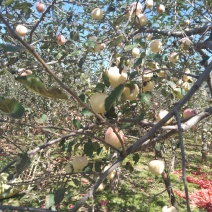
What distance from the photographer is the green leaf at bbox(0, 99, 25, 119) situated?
1.99ft

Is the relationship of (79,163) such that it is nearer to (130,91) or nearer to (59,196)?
(59,196)

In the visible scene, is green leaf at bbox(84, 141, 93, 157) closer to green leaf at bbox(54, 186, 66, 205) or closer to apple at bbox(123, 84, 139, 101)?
green leaf at bbox(54, 186, 66, 205)

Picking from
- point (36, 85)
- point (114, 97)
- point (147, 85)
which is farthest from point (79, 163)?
point (36, 85)

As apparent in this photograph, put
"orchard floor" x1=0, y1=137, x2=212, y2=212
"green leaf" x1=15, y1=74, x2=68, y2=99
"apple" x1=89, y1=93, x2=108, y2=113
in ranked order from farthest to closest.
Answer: "orchard floor" x1=0, y1=137, x2=212, y2=212, "apple" x1=89, y1=93, x2=108, y2=113, "green leaf" x1=15, y1=74, x2=68, y2=99

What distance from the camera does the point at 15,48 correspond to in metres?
0.52

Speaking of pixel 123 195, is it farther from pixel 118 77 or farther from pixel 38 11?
pixel 118 77

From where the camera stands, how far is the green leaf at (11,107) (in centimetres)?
61

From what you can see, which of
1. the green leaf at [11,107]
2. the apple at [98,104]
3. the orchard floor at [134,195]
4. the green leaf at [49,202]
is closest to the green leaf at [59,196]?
the green leaf at [49,202]

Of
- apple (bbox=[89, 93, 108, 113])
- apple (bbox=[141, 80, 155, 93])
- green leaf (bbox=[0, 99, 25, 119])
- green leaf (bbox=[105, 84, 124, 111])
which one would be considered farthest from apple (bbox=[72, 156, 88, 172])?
green leaf (bbox=[0, 99, 25, 119])

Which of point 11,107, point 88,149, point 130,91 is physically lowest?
point 11,107

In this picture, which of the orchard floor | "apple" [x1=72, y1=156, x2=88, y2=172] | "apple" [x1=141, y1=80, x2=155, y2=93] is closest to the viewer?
"apple" [x1=141, y1=80, x2=155, y2=93]

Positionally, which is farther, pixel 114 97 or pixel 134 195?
pixel 134 195

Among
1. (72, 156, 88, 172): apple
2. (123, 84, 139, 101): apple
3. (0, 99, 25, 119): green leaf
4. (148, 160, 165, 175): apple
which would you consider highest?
(123, 84, 139, 101): apple

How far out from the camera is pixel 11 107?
0.63 m
